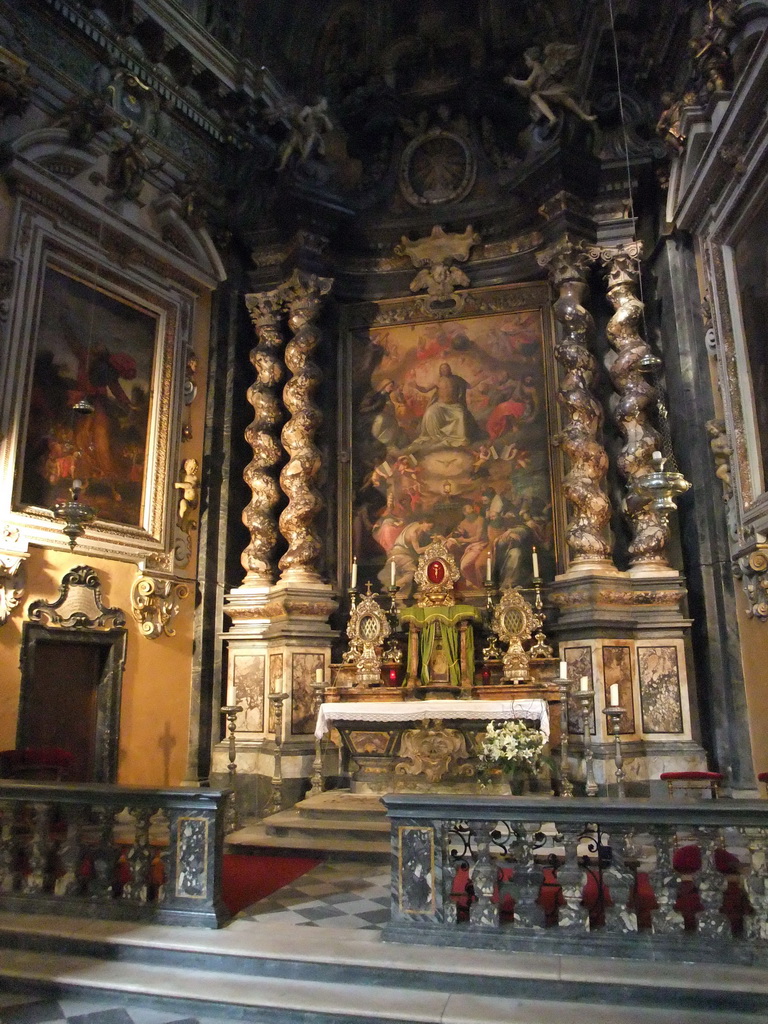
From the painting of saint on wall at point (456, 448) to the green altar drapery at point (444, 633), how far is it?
860 millimetres

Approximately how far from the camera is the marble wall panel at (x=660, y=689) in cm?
945

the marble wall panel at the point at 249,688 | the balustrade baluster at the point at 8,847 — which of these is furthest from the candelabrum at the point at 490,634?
the balustrade baluster at the point at 8,847

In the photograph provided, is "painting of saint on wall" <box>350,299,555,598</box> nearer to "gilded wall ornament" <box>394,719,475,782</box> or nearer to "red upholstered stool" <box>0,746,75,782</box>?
"gilded wall ornament" <box>394,719,475,782</box>

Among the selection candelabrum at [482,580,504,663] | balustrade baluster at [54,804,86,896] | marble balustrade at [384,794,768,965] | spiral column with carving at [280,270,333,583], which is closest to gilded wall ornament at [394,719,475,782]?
candelabrum at [482,580,504,663]

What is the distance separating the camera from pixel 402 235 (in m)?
12.5

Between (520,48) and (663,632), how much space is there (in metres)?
8.63

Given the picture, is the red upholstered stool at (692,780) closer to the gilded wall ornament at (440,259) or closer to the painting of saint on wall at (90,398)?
the painting of saint on wall at (90,398)

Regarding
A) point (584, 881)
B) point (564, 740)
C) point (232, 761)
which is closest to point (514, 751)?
point (564, 740)

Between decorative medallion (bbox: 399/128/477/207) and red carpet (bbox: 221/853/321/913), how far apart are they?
914cm

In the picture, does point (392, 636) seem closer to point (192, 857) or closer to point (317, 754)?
point (317, 754)

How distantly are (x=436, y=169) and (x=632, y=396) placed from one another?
15.9 feet

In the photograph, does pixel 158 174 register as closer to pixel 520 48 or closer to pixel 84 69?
pixel 84 69

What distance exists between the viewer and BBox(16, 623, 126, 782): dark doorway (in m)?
8.97

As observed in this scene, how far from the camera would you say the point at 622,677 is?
968cm
